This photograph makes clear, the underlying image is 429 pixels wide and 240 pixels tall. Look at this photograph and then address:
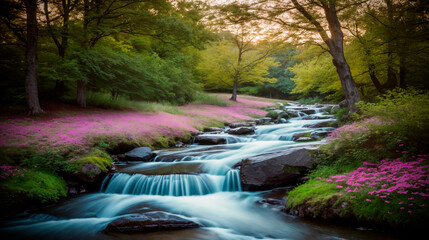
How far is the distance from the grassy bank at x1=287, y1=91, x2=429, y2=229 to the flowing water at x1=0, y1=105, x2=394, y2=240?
37cm

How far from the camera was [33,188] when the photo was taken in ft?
19.1

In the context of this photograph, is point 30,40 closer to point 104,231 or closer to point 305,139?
point 104,231

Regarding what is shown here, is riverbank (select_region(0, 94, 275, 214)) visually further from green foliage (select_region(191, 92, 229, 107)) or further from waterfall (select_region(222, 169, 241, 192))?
green foliage (select_region(191, 92, 229, 107))

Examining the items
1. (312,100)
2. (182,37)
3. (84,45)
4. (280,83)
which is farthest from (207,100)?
(280,83)

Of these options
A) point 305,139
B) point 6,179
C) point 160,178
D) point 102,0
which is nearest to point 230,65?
point 102,0

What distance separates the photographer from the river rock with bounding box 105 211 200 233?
4.34 meters

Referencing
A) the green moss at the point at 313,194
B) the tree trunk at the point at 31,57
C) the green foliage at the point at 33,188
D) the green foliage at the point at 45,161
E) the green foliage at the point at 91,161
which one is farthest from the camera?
the tree trunk at the point at 31,57

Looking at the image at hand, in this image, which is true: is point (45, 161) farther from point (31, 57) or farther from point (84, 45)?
point (84, 45)

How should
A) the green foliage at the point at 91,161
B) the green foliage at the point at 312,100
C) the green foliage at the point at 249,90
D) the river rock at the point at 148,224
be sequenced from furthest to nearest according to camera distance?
the green foliage at the point at 249,90 < the green foliage at the point at 312,100 < the green foliage at the point at 91,161 < the river rock at the point at 148,224

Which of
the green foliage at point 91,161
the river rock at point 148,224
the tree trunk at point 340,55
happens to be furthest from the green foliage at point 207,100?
the river rock at point 148,224

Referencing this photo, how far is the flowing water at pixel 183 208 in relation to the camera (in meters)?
4.35

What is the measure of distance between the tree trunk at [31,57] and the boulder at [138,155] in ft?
15.9

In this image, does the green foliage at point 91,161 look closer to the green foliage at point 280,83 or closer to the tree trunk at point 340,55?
the tree trunk at point 340,55

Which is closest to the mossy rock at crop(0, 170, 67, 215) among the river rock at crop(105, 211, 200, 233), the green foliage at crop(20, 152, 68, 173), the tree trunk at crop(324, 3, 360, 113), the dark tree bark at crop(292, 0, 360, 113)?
the green foliage at crop(20, 152, 68, 173)
